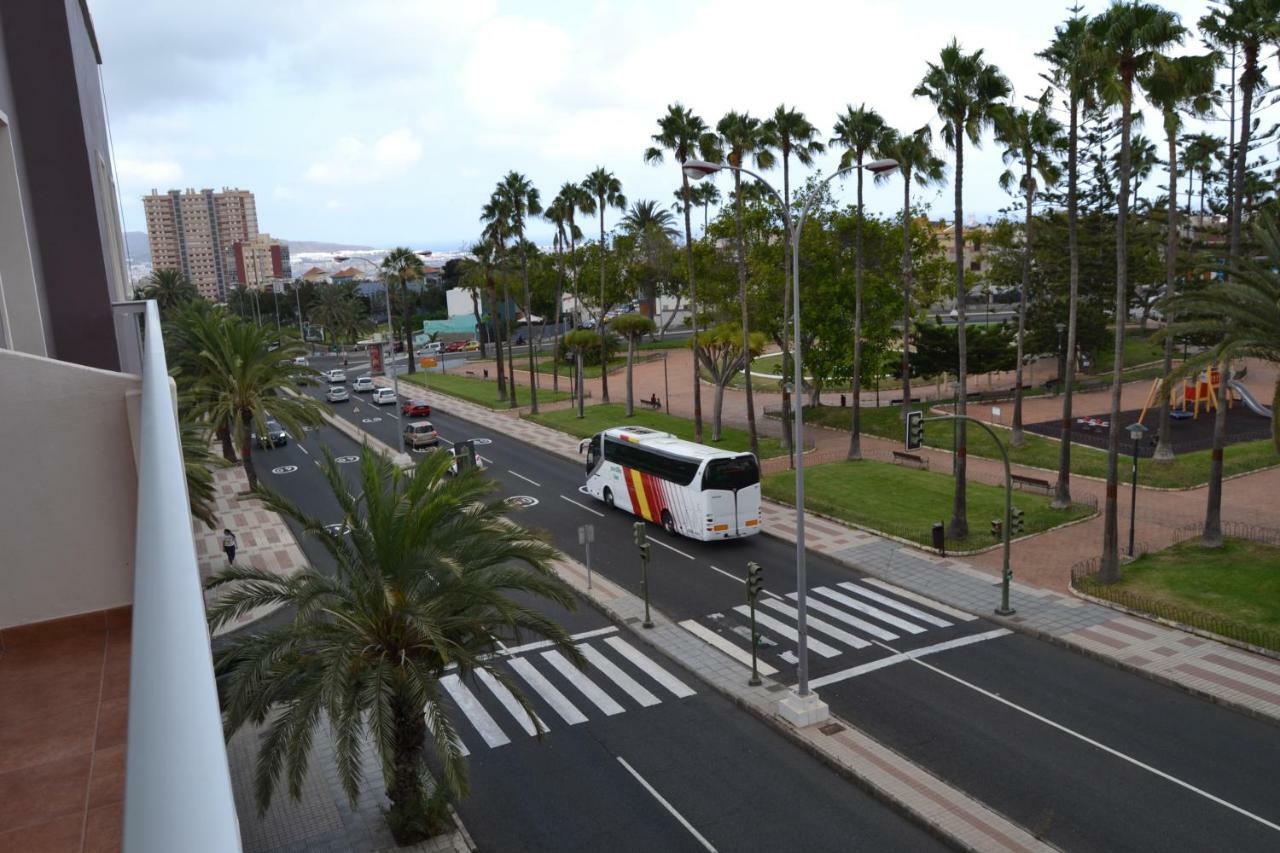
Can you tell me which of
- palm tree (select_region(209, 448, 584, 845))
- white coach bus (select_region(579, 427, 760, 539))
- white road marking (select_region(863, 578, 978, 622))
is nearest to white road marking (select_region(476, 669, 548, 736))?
palm tree (select_region(209, 448, 584, 845))

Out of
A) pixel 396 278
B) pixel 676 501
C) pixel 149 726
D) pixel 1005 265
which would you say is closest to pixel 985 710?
pixel 676 501

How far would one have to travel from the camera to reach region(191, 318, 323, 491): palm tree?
101 feet

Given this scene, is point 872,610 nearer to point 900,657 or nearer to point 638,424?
point 900,657

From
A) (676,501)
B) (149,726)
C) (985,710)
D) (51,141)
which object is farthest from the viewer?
(676,501)

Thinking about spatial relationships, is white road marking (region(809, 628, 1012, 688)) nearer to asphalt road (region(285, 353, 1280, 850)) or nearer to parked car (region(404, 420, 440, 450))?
asphalt road (region(285, 353, 1280, 850))

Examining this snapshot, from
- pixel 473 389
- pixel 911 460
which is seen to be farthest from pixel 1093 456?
pixel 473 389

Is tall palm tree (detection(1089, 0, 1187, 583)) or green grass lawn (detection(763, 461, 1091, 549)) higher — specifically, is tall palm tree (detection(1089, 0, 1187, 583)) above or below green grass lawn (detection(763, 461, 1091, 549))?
above

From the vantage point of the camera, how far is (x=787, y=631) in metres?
24.1

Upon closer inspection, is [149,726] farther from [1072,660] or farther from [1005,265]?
[1005,265]

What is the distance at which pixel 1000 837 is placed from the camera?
14.8 metres

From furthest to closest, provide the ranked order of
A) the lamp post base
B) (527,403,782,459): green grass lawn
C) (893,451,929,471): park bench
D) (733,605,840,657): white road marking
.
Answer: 1. (527,403,782,459): green grass lawn
2. (893,451,929,471): park bench
3. (733,605,840,657): white road marking
4. the lamp post base

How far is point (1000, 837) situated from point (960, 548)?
52.2 feet

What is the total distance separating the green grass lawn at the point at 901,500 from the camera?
105 ft

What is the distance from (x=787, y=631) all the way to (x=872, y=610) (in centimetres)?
285
